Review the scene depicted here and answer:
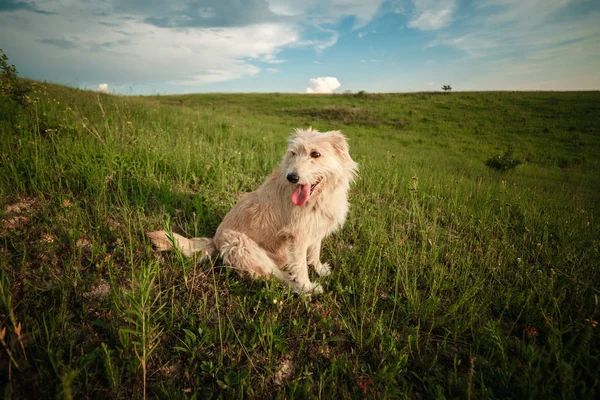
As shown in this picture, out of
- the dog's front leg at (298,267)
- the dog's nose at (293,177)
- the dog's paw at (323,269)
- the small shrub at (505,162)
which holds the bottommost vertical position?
the dog's paw at (323,269)

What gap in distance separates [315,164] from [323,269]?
151 centimetres

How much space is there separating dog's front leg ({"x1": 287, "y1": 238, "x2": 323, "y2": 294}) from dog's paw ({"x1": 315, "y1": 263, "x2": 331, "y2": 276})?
329 millimetres

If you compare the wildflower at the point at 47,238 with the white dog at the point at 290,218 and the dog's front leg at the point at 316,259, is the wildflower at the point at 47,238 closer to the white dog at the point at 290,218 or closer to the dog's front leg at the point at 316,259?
the white dog at the point at 290,218

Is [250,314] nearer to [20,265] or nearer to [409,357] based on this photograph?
[409,357]

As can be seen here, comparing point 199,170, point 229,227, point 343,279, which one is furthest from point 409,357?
point 199,170

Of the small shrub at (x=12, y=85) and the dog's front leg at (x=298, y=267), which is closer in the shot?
the dog's front leg at (x=298, y=267)

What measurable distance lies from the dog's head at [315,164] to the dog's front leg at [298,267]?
579 mm

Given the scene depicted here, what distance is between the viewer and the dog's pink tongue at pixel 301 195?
115 inches

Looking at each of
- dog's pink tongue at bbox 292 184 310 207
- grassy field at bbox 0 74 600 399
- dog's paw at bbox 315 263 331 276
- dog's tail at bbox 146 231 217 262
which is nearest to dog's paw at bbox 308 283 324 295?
grassy field at bbox 0 74 600 399

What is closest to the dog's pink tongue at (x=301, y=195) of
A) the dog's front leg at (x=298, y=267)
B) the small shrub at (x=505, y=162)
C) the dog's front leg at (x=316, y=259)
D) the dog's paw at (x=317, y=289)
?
the dog's front leg at (x=298, y=267)

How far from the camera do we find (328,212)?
3113 millimetres

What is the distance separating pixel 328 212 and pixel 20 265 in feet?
11.5

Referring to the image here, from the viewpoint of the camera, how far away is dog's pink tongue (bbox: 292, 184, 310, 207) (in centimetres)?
293

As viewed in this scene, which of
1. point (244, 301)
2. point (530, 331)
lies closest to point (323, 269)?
point (244, 301)
